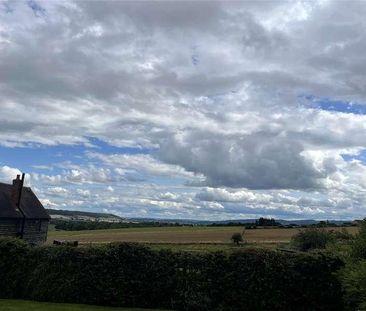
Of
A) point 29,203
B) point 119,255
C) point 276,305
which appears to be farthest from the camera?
point 29,203

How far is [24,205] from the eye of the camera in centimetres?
5300

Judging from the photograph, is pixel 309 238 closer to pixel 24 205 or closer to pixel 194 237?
pixel 194 237

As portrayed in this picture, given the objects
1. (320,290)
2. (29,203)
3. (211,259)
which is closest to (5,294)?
(211,259)

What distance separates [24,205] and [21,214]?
212 centimetres

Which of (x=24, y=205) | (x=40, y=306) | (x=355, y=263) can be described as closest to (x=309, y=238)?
(x=24, y=205)

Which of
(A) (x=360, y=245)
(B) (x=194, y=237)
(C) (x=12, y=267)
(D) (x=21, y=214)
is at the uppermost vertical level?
(D) (x=21, y=214)

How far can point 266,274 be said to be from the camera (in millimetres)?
17125

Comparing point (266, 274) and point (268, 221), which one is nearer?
point (266, 274)

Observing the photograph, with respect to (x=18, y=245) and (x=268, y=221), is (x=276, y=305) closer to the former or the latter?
(x=18, y=245)

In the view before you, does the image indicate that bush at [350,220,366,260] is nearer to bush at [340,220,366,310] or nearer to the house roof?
bush at [340,220,366,310]

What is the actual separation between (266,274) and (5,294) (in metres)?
9.68

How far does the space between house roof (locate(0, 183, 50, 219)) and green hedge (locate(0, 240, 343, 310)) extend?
31938mm

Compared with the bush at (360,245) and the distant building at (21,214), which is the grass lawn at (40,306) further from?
the distant building at (21,214)

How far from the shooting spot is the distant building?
49072 mm
